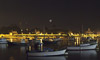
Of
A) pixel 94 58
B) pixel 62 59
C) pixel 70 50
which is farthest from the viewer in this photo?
pixel 70 50

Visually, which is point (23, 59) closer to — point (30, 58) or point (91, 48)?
point (30, 58)

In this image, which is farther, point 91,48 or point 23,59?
point 91,48

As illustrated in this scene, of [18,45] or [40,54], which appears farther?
[18,45]

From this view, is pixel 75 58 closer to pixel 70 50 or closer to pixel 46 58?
pixel 46 58

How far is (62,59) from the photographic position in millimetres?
30406

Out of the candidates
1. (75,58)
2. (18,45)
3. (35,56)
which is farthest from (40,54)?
(18,45)

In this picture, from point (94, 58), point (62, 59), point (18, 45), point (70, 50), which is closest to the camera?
point (62, 59)

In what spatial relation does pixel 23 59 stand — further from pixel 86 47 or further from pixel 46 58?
pixel 86 47

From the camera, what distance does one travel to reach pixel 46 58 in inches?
1203

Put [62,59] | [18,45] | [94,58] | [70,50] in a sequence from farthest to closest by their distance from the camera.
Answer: [18,45], [70,50], [94,58], [62,59]

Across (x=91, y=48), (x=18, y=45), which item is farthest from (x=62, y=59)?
(x=18, y=45)

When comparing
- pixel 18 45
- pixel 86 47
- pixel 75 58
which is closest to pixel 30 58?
pixel 75 58

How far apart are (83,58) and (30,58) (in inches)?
310

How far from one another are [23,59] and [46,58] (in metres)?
3.46
